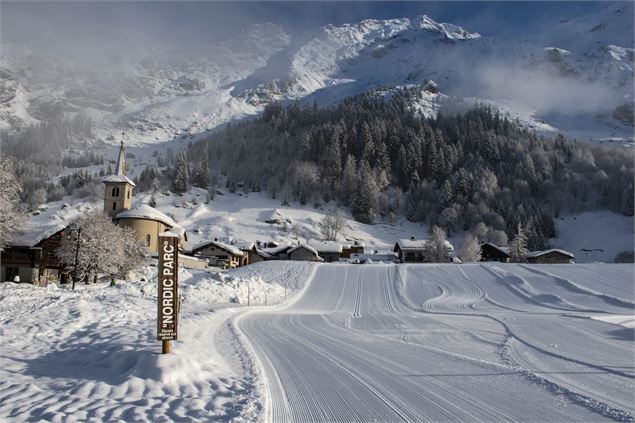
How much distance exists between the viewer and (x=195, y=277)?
43.4 meters

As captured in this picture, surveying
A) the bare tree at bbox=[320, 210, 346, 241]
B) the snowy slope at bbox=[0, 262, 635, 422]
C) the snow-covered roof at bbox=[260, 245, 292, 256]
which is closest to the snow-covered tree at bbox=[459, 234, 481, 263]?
the bare tree at bbox=[320, 210, 346, 241]

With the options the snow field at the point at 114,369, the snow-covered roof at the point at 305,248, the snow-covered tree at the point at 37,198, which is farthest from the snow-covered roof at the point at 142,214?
the snow-covered tree at the point at 37,198

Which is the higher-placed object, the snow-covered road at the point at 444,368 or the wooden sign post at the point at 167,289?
the wooden sign post at the point at 167,289

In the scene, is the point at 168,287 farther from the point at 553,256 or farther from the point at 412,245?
the point at 553,256

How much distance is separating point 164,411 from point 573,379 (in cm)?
899

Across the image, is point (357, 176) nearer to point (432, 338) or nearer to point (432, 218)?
point (432, 218)

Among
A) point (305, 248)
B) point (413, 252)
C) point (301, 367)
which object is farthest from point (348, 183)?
point (301, 367)

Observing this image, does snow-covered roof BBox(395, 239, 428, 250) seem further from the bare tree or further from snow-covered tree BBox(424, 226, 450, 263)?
the bare tree

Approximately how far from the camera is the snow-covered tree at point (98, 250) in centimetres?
4359

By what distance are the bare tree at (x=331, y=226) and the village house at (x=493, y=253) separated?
35.0 metres

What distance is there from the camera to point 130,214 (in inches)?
2916

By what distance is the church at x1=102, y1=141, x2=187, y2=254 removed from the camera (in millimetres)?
73500

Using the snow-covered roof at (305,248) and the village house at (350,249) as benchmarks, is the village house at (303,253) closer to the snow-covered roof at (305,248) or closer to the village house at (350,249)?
the snow-covered roof at (305,248)

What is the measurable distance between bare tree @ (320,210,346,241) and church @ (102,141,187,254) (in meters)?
45.2
